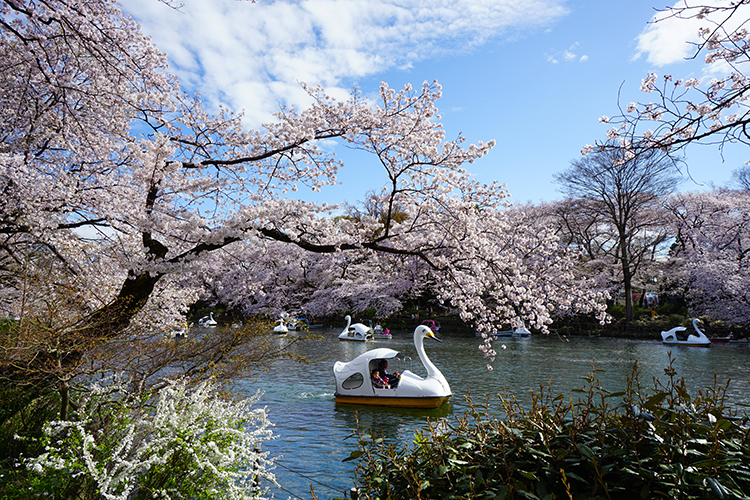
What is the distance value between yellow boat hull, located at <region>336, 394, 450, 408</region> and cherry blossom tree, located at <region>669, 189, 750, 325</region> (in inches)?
694

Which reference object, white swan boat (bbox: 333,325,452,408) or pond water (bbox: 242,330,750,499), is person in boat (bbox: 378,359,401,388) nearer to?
white swan boat (bbox: 333,325,452,408)

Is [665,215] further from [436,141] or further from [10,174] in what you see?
[10,174]

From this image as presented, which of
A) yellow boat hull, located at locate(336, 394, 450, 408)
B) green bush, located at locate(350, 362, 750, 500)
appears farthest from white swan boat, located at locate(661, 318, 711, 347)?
green bush, located at locate(350, 362, 750, 500)

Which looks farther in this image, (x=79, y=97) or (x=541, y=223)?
→ (x=541, y=223)

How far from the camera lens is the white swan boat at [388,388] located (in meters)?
9.05

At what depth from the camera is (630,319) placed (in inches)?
973

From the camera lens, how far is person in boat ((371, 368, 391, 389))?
9.45m

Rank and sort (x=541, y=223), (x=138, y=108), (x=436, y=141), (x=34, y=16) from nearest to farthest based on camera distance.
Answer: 1. (x=34, y=16)
2. (x=138, y=108)
3. (x=436, y=141)
4. (x=541, y=223)

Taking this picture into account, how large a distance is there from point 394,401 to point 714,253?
2452 cm

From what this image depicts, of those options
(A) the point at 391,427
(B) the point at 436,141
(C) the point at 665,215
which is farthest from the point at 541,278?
(C) the point at 665,215

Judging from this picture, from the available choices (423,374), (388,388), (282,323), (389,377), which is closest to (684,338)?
(423,374)

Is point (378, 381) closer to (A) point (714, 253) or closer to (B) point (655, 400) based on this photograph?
(B) point (655, 400)

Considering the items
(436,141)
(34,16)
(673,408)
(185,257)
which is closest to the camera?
(673,408)

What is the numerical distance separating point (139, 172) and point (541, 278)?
729 cm
